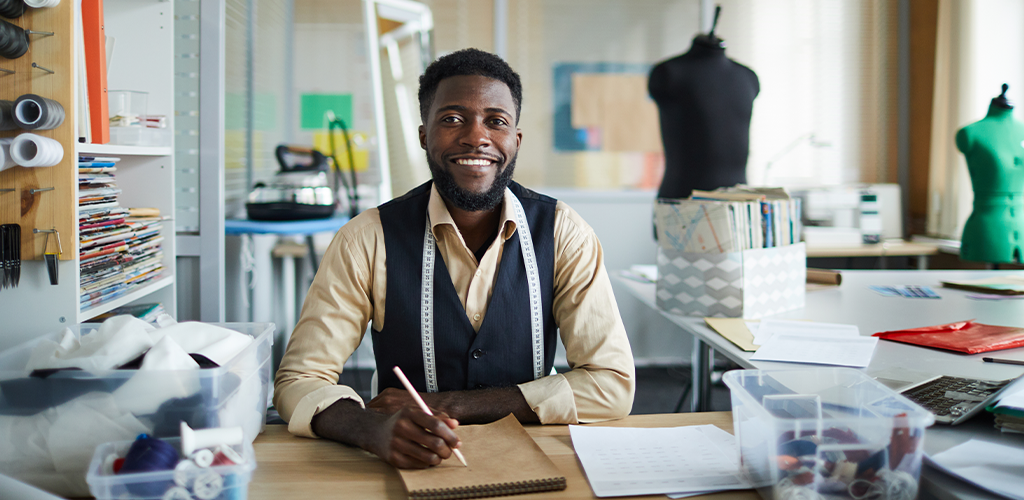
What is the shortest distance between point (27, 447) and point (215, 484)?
0.28 metres

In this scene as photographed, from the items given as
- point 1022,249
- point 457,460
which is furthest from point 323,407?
point 1022,249

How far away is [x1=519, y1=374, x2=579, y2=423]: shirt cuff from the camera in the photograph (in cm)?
112

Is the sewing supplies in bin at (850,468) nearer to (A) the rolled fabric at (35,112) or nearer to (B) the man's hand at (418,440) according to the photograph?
(B) the man's hand at (418,440)

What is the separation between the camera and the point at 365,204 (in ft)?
12.0

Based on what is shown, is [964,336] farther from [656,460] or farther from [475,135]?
[475,135]

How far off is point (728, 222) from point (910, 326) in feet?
1.76

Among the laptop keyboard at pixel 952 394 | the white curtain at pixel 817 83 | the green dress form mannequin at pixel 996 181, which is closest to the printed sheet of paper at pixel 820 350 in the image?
the laptop keyboard at pixel 952 394

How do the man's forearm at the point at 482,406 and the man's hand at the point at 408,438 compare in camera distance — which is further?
the man's forearm at the point at 482,406

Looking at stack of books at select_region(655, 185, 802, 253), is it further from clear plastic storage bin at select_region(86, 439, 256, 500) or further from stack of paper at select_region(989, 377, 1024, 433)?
clear plastic storage bin at select_region(86, 439, 256, 500)

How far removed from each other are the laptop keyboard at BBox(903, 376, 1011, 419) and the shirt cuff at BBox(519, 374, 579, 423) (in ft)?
1.84

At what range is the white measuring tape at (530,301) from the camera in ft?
4.33

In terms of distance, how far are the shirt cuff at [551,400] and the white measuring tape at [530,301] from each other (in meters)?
0.19

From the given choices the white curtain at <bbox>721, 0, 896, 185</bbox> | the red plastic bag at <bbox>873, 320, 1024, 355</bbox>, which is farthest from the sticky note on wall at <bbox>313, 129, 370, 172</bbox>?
the red plastic bag at <bbox>873, 320, 1024, 355</bbox>

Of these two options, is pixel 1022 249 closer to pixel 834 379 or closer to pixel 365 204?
pixel 834 379
